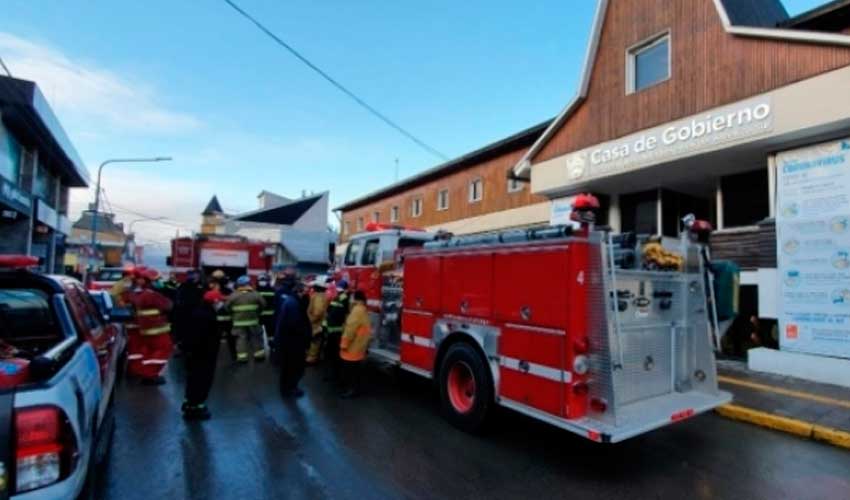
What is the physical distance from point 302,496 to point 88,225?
277 ft

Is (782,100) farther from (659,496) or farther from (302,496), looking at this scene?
(302,496)

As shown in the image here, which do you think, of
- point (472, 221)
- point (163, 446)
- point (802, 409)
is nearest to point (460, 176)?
point (472, 221)

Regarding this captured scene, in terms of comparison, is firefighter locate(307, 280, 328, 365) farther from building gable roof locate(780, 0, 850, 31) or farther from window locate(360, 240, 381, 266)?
building gable roof locate(780, 0, 850, 31)

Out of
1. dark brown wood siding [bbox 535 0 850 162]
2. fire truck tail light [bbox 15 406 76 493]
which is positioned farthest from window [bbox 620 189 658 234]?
fire truck tail light [bbox 15 406 76 493]

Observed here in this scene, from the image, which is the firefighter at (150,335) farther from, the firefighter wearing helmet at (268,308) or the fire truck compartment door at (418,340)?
the fire truck compartment door at (418,340)

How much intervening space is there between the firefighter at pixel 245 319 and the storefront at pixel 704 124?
851cm

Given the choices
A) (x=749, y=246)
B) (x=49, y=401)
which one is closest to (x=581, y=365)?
(x=49, y=401)

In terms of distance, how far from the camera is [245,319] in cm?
972

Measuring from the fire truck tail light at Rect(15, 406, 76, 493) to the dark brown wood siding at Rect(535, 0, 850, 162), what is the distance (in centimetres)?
1115

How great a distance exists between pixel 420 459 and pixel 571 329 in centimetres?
192

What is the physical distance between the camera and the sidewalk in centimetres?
588

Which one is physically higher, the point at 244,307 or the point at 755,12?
the point at 755,12

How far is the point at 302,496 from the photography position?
400 centimetres

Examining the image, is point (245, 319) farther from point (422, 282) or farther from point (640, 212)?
point (640, 212)
